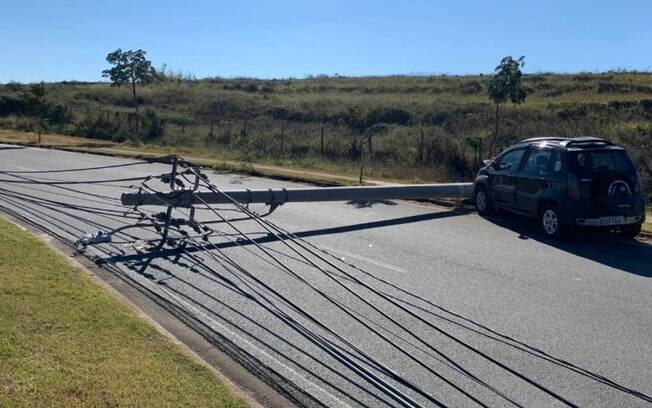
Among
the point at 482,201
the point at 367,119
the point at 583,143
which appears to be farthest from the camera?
the point at 367,119

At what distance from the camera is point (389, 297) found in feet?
28.3

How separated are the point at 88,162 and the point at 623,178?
1900 centimetres

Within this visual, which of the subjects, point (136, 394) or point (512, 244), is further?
point (512, 244)

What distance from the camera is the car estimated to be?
12133 millimetres

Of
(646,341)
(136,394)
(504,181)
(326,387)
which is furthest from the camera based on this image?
(504,181)

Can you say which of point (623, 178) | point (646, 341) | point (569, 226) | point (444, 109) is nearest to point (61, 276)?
point (646, 341)

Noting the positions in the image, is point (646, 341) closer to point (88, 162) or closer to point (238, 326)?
point (238, 326)

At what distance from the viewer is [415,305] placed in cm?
833

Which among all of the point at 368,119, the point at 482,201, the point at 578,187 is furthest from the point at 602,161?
the point at 368,119

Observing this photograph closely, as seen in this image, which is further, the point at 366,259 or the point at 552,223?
the point at 552,223

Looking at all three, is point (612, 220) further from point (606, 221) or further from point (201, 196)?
point (201, 196)

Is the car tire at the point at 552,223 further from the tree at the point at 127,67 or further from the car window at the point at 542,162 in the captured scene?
the tree at the point at 127,67

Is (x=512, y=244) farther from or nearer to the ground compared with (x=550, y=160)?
nearer to the ground

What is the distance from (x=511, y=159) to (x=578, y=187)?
7.22ft
